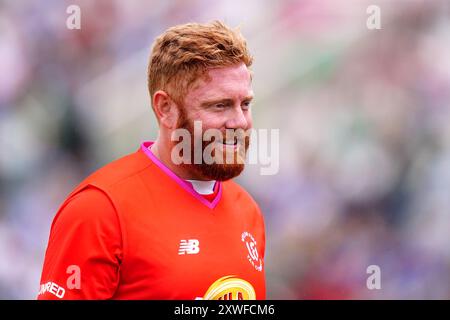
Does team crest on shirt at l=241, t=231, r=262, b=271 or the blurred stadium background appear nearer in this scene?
team crest on shirt at l=241, t=231, r=262, b=271

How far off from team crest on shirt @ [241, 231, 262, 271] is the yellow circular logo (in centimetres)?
8

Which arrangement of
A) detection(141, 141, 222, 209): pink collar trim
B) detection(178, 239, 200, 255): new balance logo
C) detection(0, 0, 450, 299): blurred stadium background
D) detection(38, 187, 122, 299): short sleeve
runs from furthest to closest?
detection(0, 0, 450, 299): blurred stadium background, detection(141, 141, 222, 209): pink collar trim, detection(178, 239, 200, 255): new balance logo, detection(38, 187, 122, 299): short sleeve

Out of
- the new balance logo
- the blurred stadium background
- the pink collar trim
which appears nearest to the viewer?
the new balance logo

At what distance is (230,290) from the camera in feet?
5.45

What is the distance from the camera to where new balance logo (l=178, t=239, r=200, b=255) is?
1617mm

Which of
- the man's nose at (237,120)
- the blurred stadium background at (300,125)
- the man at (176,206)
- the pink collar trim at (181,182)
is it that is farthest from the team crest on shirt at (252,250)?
the blurred stadium background at (300,125)

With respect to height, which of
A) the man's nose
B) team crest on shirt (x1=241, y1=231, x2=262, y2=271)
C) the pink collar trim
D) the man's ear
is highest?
the man's ear

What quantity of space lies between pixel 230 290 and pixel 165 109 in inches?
20.8

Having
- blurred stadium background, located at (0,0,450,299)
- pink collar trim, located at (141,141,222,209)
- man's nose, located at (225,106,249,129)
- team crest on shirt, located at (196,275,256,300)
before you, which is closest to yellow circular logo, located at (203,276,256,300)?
team crest on shirt, located at (196,275,256,300)

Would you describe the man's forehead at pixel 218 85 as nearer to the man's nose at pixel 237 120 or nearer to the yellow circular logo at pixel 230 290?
the man's nose at pixel 237 120

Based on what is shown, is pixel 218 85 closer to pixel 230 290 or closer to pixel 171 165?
pixel 171 165

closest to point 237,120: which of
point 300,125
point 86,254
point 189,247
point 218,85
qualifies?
point 218,85

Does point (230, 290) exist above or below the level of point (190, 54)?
below

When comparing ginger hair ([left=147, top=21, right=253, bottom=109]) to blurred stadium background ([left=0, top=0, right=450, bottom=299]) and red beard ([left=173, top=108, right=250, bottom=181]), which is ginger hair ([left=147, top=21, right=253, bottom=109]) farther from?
blurred stadium background ([left=0, top=0, right=450, bottom=299])
